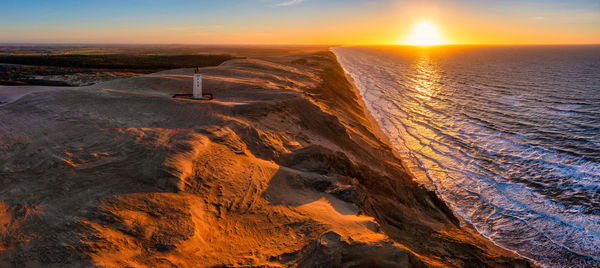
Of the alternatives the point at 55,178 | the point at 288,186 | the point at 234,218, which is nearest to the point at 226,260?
the point at 234,218

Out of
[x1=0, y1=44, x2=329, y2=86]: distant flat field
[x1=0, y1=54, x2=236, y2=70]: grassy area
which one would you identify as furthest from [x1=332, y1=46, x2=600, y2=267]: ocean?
[x1=0, y1=54, x2=236, y2=70]: grassy area

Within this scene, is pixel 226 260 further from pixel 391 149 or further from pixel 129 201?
pixel 391 149

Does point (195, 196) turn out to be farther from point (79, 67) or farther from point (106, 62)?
point (106, 62)

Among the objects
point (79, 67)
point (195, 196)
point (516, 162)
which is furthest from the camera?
point (79, 67)

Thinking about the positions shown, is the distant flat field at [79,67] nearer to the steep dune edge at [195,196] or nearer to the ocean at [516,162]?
the steep dune edge at [195,196]

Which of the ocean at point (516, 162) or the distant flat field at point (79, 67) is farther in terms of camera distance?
the distant flat field at point (79, 67)

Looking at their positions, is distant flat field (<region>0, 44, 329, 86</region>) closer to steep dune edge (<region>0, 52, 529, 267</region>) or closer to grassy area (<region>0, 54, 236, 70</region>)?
grassy area (<region>0, 54, 236, 70</region>)

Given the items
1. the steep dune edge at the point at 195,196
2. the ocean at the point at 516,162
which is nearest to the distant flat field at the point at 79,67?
the steep dune edge at the point at 195,196

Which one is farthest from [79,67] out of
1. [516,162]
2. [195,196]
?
[516,162]
